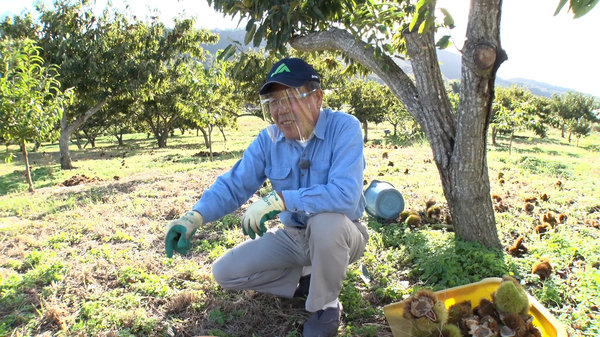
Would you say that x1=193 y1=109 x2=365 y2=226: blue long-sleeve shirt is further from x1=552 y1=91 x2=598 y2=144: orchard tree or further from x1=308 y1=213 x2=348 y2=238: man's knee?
x1=552 y1=91 x2=598 y2=144: orchard tree

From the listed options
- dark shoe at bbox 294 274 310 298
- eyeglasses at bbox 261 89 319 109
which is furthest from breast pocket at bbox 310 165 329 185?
dark shoe at bbox 294 274 310 298

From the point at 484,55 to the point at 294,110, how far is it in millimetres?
1357

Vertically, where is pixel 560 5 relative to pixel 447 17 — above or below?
below

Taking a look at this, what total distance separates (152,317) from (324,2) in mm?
2898

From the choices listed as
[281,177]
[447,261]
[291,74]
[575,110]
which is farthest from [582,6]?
[575,110]

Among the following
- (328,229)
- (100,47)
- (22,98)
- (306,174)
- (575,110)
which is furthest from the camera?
(575,110)

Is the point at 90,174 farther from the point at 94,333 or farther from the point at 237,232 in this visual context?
the point at 94,333

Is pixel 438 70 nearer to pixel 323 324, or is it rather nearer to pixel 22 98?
A: pixel 323 324

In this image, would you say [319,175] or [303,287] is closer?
[319,175]

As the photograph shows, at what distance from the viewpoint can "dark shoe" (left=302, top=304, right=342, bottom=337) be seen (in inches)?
81.6

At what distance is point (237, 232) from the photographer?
370cm

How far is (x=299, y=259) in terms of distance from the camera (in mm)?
2383

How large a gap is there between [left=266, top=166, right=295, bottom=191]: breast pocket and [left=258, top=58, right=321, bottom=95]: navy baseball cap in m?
0.57

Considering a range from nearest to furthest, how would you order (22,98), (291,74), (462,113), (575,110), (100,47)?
1. (291,74)
2. (462,113)
3. (22,98)
4. (100,47)
5. (575,110)
